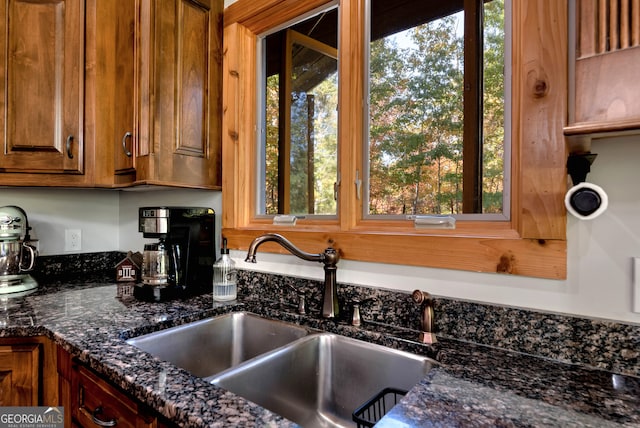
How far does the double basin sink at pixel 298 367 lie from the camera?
0.88 metres

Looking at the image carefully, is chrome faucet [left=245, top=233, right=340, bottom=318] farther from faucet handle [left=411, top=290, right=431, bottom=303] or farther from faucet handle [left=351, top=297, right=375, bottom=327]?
faucet handle [left=411, top=290, right=431, bottom=303]

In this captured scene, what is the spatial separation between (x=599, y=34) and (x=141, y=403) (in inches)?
45.5

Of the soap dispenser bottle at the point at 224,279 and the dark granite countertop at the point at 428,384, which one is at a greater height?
the soap dispenser bottle at the point at 224,279

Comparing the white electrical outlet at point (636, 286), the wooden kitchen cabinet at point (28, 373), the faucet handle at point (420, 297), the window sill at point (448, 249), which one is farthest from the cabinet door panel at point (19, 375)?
the white electrical outlet at point (636, 286)

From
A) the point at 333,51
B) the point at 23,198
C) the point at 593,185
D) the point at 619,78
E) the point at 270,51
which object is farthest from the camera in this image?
the point at 23,198

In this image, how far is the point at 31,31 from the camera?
149 centimetres

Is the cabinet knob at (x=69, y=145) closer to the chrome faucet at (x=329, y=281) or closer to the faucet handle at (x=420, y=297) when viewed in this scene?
the chrome faucet at (x=329, y=281)

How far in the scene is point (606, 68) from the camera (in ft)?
2.11

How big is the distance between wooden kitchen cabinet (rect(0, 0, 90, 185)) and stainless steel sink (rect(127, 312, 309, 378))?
0.96 m

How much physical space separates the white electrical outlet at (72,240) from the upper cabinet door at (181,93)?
3.01 feet

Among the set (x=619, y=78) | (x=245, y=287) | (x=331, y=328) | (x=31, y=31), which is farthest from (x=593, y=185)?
(x=31, y=31)

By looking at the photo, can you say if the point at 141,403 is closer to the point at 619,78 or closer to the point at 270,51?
the point at 619,78

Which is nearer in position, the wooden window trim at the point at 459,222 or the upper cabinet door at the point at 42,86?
the wooden window trim at the point at 459,222

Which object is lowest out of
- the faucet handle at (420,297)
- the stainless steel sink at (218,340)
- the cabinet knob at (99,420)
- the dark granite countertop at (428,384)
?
the cabinet knob at (99,420)
